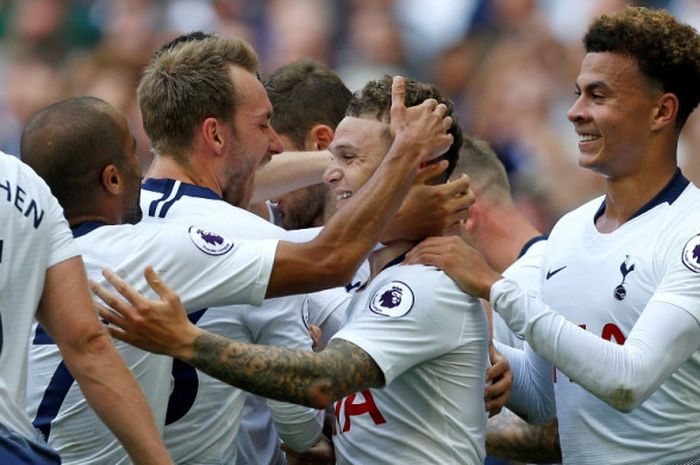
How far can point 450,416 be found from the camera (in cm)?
411

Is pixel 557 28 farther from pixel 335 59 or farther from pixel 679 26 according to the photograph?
pixel 679 26

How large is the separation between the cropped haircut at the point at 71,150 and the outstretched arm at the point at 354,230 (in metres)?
0.60

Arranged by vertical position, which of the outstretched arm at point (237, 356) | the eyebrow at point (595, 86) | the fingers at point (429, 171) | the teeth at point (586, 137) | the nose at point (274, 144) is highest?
the eyebrow at point (595, 86)

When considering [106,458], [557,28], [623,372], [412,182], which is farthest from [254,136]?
[557,28]

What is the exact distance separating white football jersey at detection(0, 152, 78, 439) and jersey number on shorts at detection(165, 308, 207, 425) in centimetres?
76

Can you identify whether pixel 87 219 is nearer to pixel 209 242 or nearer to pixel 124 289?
pixel 209 242

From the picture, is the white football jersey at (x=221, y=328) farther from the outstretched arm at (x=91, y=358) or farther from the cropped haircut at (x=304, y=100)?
the cropped haircut at (x=304, y=100)

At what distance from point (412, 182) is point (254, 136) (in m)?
0.74

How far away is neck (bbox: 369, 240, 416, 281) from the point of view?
4340 mm

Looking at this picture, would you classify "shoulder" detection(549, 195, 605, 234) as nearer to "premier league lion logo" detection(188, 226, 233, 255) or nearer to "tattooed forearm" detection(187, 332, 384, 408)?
"tattooed forearm" detection(187, 332, 384, 408)

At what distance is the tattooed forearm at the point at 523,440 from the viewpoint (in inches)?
199

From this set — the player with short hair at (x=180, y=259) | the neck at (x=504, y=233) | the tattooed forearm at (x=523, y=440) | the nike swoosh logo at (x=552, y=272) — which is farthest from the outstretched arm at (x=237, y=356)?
the neck at (x=504, y=233)

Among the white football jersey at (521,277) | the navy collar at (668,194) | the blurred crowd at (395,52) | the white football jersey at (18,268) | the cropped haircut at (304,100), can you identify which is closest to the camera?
the white football jersey at (18,268)

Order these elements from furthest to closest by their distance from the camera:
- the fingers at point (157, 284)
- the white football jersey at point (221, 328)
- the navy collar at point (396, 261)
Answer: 1. the white football jersey at point (221, 328)
2. the navy collar at point (396, 261)
3. the fingers at point (157, 284)
